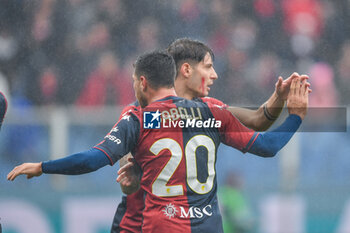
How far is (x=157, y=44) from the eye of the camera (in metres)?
5.49

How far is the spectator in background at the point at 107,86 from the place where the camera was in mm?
5484

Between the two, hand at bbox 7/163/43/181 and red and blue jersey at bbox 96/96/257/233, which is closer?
hand at bbox 7/163/43/181

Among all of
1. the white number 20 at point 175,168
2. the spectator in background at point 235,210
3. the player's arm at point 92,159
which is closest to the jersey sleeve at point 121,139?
the player's arm at point 92,159

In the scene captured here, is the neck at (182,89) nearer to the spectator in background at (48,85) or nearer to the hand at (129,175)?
the hand at (129,175)

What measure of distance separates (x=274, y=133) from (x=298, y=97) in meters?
0.21

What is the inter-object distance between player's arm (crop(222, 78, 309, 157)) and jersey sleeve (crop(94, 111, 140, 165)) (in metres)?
0.43

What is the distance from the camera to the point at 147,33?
5.46 metres

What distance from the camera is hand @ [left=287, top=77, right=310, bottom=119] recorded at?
2.98 meters

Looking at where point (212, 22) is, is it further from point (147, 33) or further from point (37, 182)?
point (37, 182)

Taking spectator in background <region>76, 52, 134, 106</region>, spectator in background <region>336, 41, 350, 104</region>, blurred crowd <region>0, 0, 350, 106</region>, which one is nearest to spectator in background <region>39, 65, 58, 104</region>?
blurred crowd <region>0, 0, 350, 106</region>

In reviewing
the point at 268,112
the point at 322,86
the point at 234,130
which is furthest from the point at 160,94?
the point at 322,86

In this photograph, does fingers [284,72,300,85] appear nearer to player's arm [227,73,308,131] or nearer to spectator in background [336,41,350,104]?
player's arm [227,73,308,131]

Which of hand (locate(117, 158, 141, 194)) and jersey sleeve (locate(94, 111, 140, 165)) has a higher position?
jersey sleeve (locate(94, 111, 140, 165))

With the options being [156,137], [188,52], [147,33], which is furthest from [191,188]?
[147,33]
